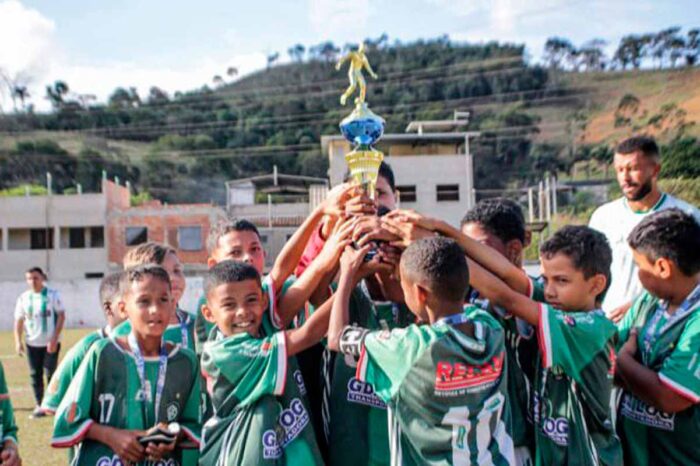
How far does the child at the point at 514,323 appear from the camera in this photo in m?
3.22

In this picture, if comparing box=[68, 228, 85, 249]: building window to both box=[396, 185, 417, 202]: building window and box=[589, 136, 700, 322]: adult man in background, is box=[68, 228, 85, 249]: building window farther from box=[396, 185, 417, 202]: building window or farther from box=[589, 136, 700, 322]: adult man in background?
box=[589, 136, 700, 322]: adult man in background

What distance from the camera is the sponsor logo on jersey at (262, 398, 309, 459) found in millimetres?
3023

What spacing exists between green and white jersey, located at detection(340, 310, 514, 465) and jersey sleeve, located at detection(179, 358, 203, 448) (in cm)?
105

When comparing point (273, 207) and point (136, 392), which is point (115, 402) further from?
point (273, 207)

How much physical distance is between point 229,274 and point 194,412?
2.72 ft

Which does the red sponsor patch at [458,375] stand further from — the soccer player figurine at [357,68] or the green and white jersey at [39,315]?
the green and white jersey at [39,315]

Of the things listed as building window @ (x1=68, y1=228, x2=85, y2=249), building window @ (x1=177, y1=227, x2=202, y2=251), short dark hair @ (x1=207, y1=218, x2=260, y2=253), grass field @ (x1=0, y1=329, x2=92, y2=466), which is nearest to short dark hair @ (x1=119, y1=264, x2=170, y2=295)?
short dark hair @ (x1=207, y1=218, x2=260, y2=253)

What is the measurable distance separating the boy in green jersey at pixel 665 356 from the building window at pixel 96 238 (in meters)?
40.4

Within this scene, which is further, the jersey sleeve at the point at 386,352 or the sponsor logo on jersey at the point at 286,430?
the sponsor logo on jersey at the point at 286,430

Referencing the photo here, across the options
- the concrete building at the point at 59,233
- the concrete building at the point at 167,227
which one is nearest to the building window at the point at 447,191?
the concrete building at the point at 167,227

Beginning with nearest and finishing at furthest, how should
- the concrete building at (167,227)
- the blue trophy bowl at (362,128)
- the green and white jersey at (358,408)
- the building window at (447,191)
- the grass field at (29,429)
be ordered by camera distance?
the green and white jersey at (358,408)
the blue trophy bowl at (362,128)
the grass field at (29,429)
the building window at (447,191)
the concrete building at (167,227)

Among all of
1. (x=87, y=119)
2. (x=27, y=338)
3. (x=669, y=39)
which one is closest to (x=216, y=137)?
(x=87, y=119)

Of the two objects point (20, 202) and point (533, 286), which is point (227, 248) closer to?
point (533, 286)

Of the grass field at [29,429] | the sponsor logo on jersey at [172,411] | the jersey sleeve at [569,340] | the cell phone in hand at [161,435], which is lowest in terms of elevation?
the grass field at [29,429]
